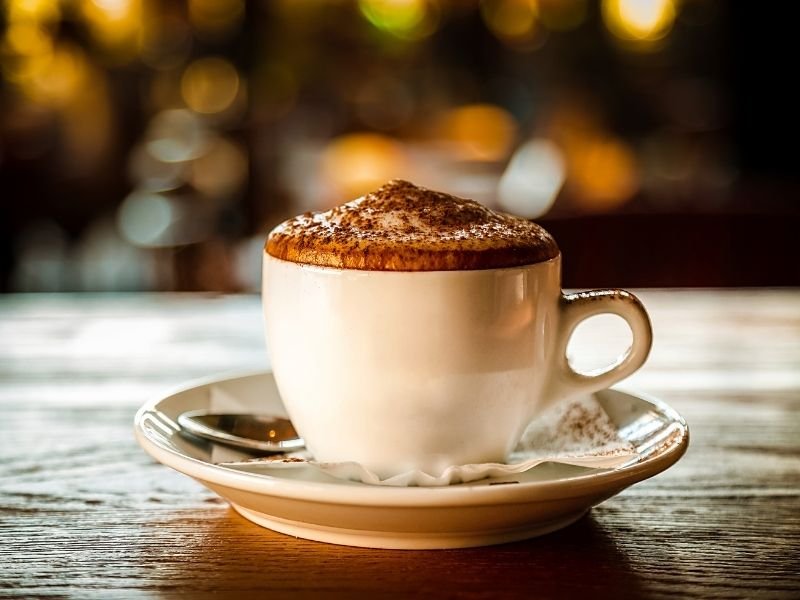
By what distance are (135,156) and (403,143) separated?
1286mm

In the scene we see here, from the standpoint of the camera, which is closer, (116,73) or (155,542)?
(155,542)

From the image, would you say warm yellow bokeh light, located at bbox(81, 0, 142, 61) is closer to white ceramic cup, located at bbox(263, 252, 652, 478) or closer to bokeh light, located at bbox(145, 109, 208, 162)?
bokeh light, located at bbox(145, 109, 208, 162)

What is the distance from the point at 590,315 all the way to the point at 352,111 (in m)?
4.53

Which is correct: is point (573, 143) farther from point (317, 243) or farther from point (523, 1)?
point (317, 243)

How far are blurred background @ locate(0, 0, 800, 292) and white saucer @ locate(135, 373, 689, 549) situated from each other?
3.61 m

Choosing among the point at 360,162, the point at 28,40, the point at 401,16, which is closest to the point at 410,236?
the point at 360,162

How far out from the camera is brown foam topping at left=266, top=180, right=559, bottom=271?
1.84 ft

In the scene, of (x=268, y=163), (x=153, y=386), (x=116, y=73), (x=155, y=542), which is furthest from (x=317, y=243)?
(x=116, y=73)

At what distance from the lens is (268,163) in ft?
14.1

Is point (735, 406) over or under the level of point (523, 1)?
under

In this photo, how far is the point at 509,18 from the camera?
203 inches

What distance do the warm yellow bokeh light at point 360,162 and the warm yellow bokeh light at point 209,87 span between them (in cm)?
63

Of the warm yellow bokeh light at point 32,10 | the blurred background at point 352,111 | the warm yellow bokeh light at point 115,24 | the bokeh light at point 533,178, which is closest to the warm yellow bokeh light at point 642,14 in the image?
the blurred background at point 352,111

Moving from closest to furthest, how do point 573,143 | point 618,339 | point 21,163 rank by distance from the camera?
point 618,339 < point 21,163 < point 573,143
